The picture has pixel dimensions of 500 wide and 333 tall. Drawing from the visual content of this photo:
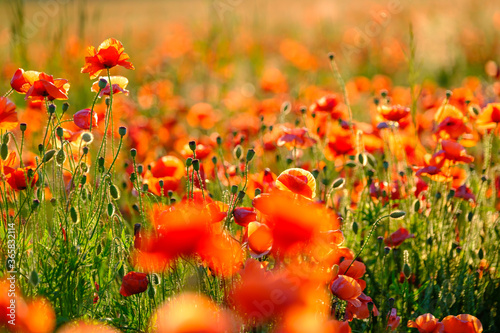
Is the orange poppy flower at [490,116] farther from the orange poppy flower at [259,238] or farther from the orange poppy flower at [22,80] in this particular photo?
the orange poppy flower at [22,80]

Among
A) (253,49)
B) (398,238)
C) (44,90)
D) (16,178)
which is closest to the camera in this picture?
(44,90)

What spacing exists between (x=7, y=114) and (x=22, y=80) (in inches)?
4.5

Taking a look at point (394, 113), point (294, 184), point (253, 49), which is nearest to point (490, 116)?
point (394, 113)

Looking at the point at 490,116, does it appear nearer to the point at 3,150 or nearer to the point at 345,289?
the point at 345,289

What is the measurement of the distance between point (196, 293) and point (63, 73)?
3654mm

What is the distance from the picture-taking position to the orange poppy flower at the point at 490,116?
2.21m

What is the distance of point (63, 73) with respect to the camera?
15.4 feet

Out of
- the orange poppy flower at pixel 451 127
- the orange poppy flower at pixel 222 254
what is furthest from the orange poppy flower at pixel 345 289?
the orange poppy flower at pixel 451 127

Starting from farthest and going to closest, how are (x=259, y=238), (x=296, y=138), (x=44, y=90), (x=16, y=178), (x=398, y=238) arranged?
1. (x=296, y=138)
2. (x=398, y=238)
3. (x=16, y=178)
4. (x=44, y=90)
5. (x=259, y=238)

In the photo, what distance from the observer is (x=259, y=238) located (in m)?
1.36

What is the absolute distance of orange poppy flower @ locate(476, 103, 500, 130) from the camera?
221 centimetres

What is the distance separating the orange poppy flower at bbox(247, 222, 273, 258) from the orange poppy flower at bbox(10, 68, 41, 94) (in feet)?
2.80

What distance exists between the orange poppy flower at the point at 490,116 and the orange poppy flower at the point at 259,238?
4.17 ft

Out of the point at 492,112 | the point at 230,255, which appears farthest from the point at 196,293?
the point at 492,112
